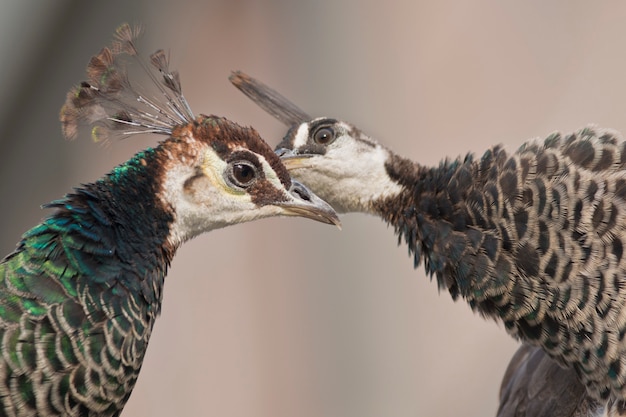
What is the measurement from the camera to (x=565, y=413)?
7.26 feet

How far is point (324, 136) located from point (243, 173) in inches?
25.7

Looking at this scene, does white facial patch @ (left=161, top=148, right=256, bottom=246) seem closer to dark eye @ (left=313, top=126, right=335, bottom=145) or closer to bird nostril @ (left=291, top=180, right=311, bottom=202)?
bird nostril @ (left=291, top=180, right=311, bottom=202)

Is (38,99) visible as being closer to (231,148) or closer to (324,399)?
(324,399)

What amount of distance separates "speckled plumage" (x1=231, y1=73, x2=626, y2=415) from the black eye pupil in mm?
533

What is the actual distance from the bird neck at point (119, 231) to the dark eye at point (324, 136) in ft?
2.39

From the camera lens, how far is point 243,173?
5.94 ft

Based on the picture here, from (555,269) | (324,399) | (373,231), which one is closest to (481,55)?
(373,231)

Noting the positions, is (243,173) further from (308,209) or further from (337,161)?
(337,161)

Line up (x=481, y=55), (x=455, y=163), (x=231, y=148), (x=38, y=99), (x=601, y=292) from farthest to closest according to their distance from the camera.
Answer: (x=38, y=99)
(x=481, y=55)
(x=455, y=163)
(x=601, y=292)
(x=231, y=148)

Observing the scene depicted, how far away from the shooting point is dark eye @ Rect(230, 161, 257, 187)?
1.80 metres

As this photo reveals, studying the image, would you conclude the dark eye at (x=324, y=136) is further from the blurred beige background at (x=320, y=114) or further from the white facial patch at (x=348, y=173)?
the blurred beige background at (x=320, y=114)

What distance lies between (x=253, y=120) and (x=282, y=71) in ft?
1.08

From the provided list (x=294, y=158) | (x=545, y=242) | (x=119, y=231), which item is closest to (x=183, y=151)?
(x=119, y=231)

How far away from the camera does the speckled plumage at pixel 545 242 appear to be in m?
1.93
